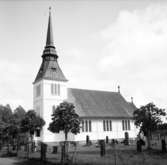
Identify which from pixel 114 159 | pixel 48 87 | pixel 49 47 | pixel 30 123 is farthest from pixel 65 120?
pixel 49 47

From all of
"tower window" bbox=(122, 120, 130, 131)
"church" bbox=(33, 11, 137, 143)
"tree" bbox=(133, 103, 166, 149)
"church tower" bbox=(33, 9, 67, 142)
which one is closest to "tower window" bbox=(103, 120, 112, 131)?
"church" bbox=(33, 11, 137, 143)

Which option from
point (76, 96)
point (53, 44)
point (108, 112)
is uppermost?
point (53, 44)

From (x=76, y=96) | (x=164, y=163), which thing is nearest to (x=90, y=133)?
(x=76, y=96)

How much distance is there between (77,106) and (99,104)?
6416mm

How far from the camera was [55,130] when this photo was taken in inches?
1266

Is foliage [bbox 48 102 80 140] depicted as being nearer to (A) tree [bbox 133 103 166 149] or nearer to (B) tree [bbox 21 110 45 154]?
(B) tree [bbox 21 110 45 154]

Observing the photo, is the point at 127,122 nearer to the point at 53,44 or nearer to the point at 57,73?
the point at 57,73

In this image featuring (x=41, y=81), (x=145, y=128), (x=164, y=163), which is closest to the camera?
(x=164, y=163)

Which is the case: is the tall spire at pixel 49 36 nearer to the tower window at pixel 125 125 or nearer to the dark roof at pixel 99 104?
the dark roof at pixel 99 104

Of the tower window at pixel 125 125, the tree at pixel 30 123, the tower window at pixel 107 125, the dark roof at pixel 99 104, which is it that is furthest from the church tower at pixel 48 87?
the tower window at pixel 125 125

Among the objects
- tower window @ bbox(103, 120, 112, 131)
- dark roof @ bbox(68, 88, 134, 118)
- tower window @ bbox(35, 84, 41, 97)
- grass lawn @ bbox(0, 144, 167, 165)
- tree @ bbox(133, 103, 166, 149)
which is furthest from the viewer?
tower window @ bbox(103, 120, 112, 131)

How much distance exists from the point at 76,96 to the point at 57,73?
21.9ft

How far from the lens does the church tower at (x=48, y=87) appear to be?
43375 millimetres

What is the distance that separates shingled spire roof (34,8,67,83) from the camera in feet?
150
